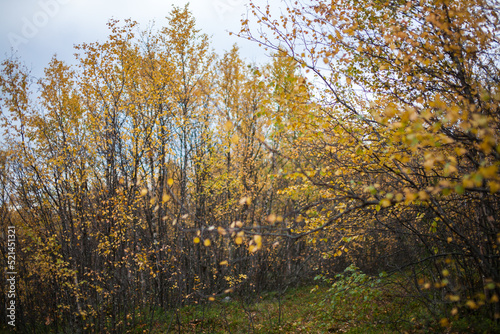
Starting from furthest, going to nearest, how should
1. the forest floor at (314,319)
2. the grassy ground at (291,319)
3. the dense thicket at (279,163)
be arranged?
the grassy ground at (291,319)
the forest floor at (314,319)
the dense thicket at (279,163)

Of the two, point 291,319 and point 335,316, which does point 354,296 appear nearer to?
point 335,316

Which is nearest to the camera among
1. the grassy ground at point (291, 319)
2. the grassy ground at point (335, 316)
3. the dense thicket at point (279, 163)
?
the dense thicket at point (279, 163)

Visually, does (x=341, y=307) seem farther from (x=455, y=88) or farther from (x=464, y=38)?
(x=464, y=38)

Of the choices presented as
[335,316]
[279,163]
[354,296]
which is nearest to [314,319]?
[335,316]

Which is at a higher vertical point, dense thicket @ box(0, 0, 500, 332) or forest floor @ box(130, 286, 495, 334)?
dense thicket @ box(0, 0, 500, 332)

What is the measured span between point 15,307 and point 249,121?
12.7 metres

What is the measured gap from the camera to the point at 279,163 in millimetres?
9141

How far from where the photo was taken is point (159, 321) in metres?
9.02

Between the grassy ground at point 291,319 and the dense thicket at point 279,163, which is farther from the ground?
the dense thicket at point 279,163

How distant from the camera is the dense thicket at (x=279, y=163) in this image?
9.90ft

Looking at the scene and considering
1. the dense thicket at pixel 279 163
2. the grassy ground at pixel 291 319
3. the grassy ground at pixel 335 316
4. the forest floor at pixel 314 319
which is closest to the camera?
the dense thicket at pixel 279 163

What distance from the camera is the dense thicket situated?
3018mm

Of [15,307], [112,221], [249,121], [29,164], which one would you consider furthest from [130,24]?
[15,307]

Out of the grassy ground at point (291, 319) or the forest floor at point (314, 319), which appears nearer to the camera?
the forest floor at point (314, 319)
